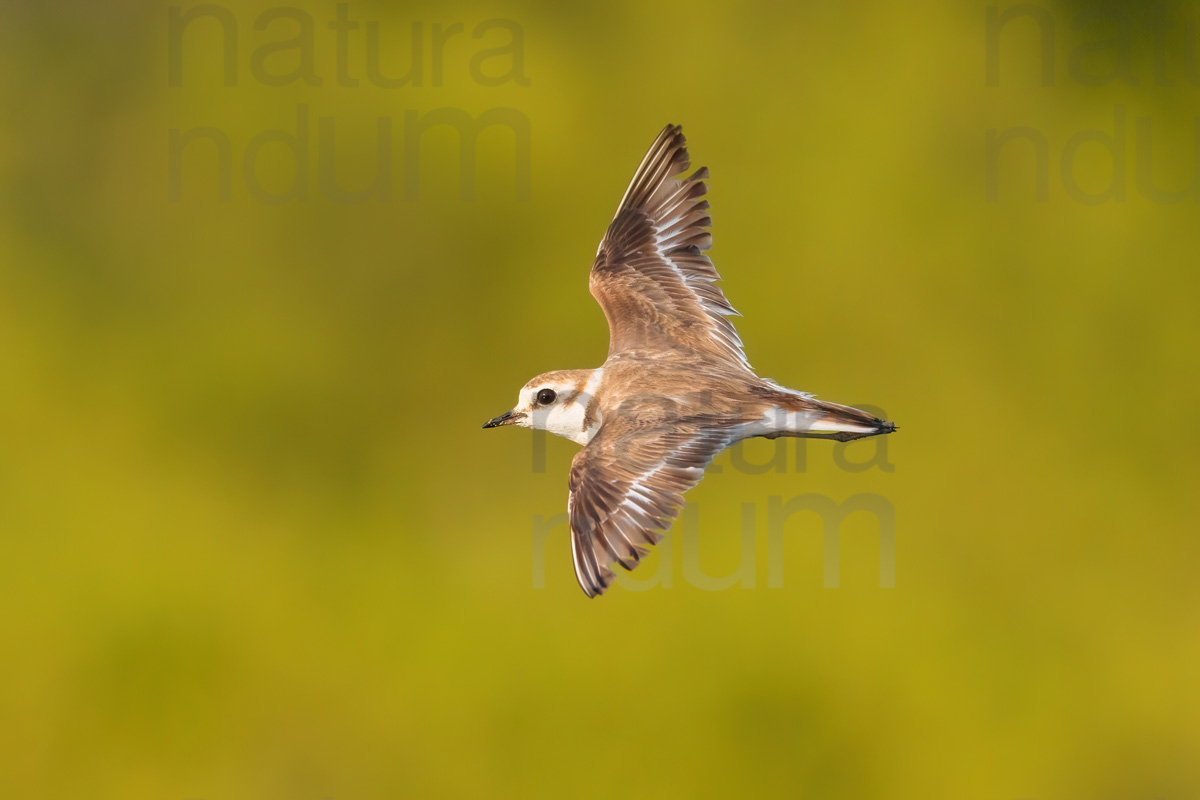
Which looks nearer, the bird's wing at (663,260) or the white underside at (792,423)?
the white underside at (792,423)

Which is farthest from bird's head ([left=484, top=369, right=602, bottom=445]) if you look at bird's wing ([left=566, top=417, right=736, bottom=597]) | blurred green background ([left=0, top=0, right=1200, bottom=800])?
blurred green background ([left=0, top=0, right=1200, bottom=800])

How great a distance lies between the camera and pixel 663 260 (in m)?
7.18

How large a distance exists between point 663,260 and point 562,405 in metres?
1.36

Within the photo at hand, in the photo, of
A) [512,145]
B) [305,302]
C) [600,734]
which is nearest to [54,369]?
[305,302]

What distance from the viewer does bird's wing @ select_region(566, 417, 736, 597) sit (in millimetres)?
5164

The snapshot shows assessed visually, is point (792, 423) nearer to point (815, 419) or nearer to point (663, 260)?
point (815, 419)

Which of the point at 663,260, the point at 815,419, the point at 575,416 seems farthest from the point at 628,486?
the point at 663,260

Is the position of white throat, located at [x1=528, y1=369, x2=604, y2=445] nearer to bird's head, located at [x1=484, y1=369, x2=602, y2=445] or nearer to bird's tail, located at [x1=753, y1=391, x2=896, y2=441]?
bird's head, located at [x1=484, y1=369, x2=602, y2=445]

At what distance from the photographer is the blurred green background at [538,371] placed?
601 inches

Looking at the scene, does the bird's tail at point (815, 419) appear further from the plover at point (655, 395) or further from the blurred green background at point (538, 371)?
the blurred green background at point (538, 371)

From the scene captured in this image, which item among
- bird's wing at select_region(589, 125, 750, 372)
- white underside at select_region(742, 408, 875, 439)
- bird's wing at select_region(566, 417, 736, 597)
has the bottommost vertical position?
bird's wing at select_region(566, 417, 736, 597)

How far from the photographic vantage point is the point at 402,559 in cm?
1752

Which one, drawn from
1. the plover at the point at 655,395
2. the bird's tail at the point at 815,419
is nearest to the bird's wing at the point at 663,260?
the plover at the point at 655,395

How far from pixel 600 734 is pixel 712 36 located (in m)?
10.8
